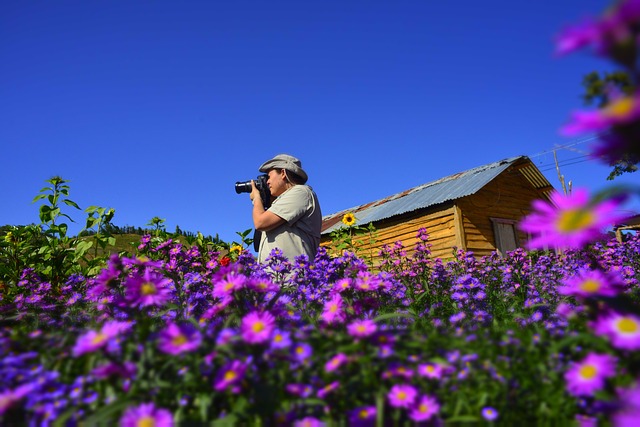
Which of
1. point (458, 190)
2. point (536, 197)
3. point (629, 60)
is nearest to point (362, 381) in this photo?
point (629, 60)

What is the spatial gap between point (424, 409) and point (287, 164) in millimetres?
4095

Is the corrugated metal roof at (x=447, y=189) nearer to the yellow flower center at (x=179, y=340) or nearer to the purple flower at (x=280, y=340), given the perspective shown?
the purple flower at (x=280, y=340)

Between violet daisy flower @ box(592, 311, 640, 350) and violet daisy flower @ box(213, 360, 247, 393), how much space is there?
3.13 feet

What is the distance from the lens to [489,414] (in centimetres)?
129

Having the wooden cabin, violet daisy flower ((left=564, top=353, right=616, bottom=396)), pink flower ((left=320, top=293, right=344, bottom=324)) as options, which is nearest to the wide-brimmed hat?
pink flower ((left=320, top=293, right=344, bottom=324))

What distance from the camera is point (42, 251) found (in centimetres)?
506

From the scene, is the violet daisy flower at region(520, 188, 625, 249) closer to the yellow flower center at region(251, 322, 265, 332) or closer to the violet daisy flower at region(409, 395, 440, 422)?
the violet daisy flower at region(409, 395, 440, 422)

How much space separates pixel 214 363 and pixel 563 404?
3.64 feet

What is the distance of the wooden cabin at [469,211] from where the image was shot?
45.0ft

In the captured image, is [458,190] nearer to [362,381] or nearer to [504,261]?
[504,261]

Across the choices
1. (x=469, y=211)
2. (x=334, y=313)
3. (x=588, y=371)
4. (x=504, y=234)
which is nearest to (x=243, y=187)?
(x=334, y=313)

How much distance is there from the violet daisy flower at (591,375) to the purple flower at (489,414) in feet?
0.73

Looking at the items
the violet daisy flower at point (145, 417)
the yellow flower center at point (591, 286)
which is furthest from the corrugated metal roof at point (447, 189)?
the violet daisy flower at point (145, 417)

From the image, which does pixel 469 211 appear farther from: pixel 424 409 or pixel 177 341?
pixel 177 341
